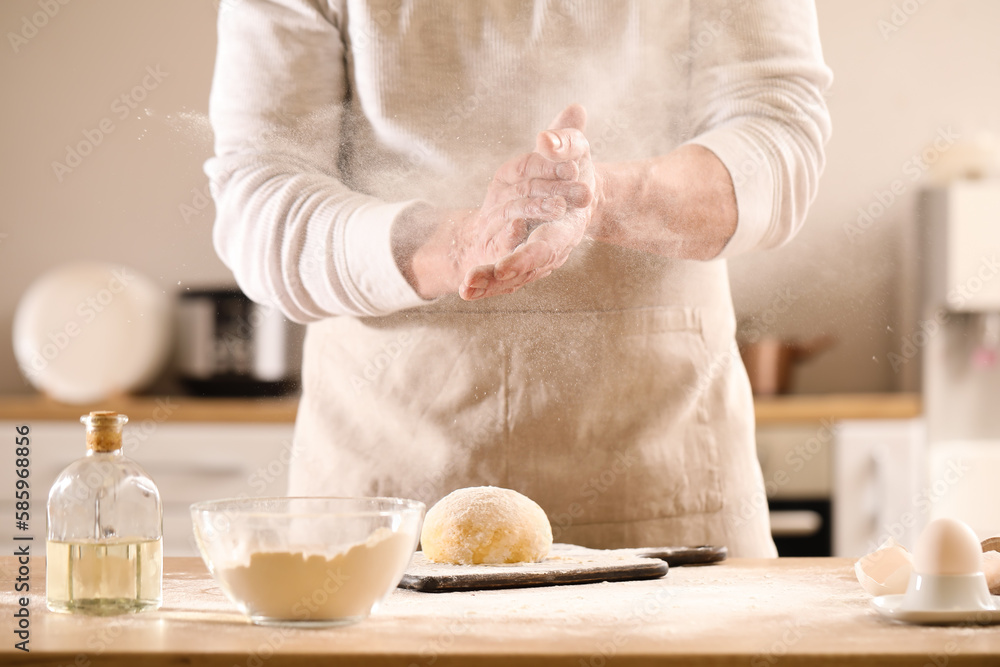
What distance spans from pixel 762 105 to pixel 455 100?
283mm

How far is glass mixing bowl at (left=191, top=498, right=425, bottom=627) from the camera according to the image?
23.3 inches

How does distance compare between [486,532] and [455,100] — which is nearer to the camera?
[486,532]

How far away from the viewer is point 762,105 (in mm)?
935

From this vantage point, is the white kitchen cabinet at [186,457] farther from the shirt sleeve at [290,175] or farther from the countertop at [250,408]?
the shirt sleeve at [290,175]

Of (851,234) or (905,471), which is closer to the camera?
(851,234)

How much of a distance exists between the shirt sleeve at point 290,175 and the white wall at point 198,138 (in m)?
0.03

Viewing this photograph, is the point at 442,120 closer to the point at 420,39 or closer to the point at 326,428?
the point at 420,39

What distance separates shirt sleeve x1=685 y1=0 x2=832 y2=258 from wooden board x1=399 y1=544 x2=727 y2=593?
298 mm

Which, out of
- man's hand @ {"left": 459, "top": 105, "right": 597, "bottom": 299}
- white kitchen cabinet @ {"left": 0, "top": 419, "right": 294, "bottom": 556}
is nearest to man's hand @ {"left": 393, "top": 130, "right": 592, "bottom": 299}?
man's hand @ {"left": 459, "top": 105, "right": 597, "bottom": 299}

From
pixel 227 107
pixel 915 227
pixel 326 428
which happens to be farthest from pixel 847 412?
pixel 227 107

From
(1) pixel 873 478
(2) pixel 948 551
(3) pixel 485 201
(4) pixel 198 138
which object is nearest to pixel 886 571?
(2) pixel 948 551

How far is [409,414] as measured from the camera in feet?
3.06

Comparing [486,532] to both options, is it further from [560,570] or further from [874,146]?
[874,146]

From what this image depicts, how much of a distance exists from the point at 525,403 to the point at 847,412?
754mm
